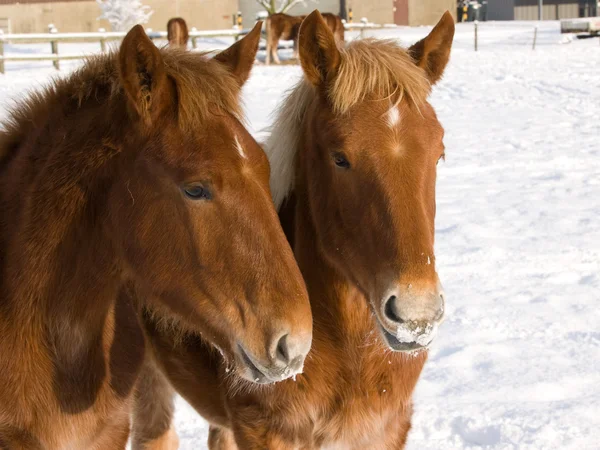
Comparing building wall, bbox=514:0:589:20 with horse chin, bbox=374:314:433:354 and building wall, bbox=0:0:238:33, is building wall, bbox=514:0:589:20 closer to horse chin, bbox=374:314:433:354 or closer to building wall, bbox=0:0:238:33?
building wall, bbox=0:0:238:33

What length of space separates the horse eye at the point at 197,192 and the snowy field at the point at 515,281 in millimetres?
1687

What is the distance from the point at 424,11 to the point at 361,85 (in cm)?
4395

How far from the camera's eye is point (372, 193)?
9.69 feet

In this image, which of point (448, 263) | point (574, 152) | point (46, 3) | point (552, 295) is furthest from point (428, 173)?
point (46, 3)

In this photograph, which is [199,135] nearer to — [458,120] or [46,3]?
[458,120]

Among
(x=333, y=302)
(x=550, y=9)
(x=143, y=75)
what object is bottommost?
(x=333, y=302)

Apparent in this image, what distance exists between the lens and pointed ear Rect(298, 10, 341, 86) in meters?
3.22

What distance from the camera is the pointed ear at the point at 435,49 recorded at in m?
3.41

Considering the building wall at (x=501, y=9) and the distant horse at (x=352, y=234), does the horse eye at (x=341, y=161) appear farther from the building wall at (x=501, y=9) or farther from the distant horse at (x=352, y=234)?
the building wall at (x=501, y=9)

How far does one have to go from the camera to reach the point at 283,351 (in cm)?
241

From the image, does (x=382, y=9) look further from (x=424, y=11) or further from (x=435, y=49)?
(x=435, y=49)

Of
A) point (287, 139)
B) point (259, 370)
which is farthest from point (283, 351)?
point (287, 139)

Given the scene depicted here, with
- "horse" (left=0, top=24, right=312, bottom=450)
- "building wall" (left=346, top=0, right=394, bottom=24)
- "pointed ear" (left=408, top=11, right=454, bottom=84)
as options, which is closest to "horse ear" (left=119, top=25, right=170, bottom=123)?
"horse" (left=0, top=24, right=312, bottom=450)

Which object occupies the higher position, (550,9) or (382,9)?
(382,9)
